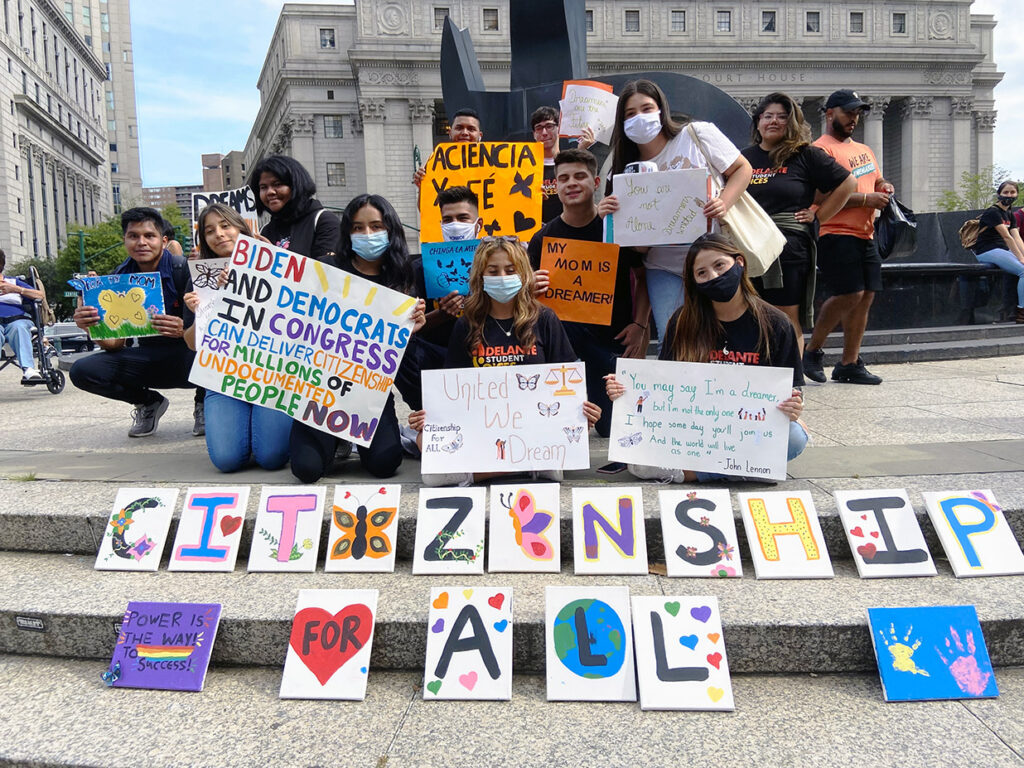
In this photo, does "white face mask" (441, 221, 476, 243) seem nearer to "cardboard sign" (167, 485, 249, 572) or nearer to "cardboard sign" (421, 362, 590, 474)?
"cardboard sign" (421, 362, 590, 474)

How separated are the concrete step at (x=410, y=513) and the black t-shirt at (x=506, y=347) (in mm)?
657

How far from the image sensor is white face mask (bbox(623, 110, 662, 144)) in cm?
402

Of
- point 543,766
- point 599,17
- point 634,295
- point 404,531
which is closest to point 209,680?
point 404,531

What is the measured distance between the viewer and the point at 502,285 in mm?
3785

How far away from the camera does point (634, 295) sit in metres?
4.66

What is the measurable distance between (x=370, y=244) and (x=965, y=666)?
10.8 ft

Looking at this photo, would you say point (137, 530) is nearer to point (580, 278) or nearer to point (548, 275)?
point (548, 275)

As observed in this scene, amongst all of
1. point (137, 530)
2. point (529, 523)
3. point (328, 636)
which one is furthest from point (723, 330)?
point (137, 530)

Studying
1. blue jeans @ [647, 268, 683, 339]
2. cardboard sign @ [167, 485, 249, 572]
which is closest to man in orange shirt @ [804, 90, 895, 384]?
blue jeans @ [647, 268, 683, 339]

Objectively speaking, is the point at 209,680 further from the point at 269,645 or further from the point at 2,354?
the point at 2,354

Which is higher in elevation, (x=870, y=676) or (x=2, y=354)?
(x=2, y=354)

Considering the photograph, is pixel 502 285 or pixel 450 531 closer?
pixel 450 531

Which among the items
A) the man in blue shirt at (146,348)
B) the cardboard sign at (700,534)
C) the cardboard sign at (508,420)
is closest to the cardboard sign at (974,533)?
the cardboard sign at (700,534)

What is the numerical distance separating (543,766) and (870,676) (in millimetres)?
1254
